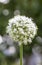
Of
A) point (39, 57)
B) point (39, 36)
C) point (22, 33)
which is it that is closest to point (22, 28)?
point (22, 33)

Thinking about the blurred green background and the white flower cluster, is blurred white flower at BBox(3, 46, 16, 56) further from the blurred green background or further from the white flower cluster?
the white flower cluster

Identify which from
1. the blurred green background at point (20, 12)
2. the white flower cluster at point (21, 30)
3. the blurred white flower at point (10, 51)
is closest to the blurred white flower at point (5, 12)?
the blurred green background at point (20, 12)

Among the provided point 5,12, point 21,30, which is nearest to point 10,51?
point 5,12

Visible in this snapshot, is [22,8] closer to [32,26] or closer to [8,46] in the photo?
[8,46]

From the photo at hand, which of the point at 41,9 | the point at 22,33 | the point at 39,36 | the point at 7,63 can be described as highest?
the point at 41,9

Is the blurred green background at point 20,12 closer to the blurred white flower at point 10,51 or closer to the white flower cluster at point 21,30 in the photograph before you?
the blurred white flower at point 10,51

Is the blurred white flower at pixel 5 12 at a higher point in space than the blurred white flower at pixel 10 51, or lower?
higher

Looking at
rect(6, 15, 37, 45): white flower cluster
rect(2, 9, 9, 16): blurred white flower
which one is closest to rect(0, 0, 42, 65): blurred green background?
rect(2, 9, 9, 16): blurred white flower
